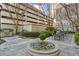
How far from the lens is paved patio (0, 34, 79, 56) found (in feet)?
6.21

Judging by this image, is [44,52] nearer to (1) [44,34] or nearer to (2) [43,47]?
(2) [43,47]

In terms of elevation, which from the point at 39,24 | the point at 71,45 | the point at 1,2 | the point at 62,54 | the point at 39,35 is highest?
the point at 1,2

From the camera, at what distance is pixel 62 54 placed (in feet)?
6.21

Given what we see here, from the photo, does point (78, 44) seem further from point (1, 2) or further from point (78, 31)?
point (1, 2)

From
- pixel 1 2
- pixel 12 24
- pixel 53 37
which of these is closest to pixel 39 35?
pixel 53 37

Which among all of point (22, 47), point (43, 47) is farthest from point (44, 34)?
point (22, 47)

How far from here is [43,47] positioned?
1.89 meters

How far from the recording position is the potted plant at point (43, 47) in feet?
6.17

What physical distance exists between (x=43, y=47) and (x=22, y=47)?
11.5 inches

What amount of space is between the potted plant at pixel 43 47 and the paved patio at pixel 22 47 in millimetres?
60

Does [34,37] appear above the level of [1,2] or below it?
below

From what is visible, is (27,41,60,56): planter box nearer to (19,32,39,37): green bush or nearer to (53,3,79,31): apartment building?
(19,32,39,37): green bush

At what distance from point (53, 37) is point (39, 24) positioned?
0.88 feet

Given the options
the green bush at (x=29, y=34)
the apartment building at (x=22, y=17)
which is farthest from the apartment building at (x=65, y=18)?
the green bush at (x=29, y=34)
